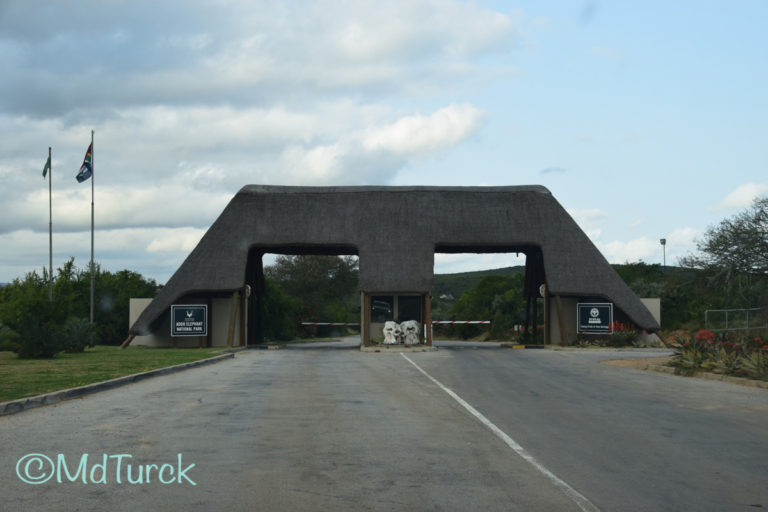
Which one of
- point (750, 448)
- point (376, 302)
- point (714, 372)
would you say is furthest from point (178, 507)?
point (376, 302)

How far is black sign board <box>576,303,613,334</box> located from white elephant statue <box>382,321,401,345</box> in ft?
32.8

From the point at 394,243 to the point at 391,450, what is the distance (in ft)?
113

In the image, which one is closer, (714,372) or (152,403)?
(152,403)

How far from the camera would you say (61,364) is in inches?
955

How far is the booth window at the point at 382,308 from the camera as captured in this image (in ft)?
149

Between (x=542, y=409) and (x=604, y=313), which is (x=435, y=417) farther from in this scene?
(x=604, y=313)

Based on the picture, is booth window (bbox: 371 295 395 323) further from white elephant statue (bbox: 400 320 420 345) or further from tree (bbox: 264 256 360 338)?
tree (bbox: 264 256 360 338)

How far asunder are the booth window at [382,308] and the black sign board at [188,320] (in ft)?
30.4

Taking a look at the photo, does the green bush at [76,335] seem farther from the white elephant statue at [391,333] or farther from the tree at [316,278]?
the tree at [316,278]

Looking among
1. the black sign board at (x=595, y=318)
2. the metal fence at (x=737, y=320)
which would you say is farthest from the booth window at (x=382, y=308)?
the metal fence at (x=737, y=320)

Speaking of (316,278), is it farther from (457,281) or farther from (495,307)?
(457,281)

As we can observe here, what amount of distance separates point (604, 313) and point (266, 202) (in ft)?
64.5

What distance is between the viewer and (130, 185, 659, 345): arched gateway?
4272 cm

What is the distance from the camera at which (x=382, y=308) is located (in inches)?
1785
